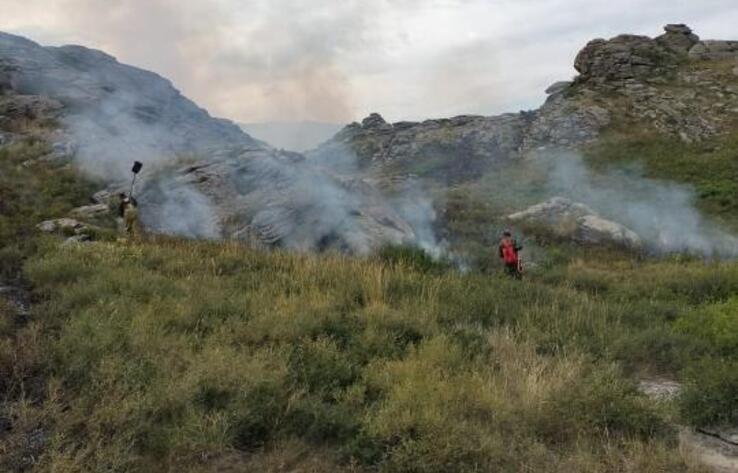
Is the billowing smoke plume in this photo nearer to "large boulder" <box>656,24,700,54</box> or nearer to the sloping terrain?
the sloping terrain

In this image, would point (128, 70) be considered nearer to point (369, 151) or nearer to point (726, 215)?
point (369, 151)

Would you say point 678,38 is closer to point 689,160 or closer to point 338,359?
Answer: point 689,160

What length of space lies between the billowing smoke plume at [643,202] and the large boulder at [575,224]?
80 centimetres

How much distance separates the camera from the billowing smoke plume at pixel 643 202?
1841cm

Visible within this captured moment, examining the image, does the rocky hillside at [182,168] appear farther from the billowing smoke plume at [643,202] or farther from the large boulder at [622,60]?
the large boulder at [622,60]

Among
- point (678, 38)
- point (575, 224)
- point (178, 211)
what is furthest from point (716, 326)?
point (678, 38)

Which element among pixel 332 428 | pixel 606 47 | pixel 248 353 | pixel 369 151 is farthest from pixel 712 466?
pixel 606 47

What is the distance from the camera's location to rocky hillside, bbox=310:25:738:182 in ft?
Result: 105

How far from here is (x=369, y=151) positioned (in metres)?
37.5

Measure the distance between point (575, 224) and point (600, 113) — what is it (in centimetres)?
1612

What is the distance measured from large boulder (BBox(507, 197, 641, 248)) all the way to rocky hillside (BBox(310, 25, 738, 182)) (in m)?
10.4

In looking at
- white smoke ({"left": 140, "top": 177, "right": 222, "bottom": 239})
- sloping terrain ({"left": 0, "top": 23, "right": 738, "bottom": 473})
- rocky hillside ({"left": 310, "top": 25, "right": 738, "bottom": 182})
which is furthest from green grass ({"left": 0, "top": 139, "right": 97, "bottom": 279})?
rocky hillside ({"left": 310, "top": 25, "right": 738, "bottom": 182})

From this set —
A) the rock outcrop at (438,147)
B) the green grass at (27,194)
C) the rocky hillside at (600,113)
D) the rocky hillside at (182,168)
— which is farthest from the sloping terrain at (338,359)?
the rocky hillside at (600,113)

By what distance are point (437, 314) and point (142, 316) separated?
3.53 meters
